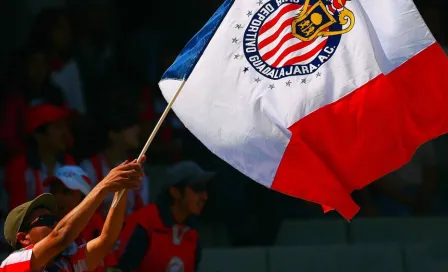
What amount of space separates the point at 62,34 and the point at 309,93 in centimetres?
372

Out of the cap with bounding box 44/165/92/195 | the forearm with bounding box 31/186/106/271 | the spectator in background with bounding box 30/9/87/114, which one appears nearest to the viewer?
the forearm with bounding box 31/186/106/271

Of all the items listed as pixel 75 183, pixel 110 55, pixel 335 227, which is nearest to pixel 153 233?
pixel 75 183

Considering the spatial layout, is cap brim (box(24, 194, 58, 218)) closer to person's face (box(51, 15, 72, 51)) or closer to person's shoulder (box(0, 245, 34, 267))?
→ person's shoulder (box(0, 245, 34, 267))

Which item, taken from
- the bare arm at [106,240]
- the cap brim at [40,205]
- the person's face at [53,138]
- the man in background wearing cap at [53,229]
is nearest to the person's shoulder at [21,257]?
the man in background wearing cap at [53,229]

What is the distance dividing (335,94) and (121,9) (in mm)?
4950

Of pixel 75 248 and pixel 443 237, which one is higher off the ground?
pixel 75 248

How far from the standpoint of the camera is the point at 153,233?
7.42m

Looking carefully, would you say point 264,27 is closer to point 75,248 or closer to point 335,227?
point 75,248

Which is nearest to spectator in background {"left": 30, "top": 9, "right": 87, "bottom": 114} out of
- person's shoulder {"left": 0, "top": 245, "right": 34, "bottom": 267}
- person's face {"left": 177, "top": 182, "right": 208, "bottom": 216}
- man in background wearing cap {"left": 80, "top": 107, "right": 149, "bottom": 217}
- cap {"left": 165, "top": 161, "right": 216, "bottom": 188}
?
man in background wearing cap {"left": 80, "top": 107, "right": 149, "bottom": 217}

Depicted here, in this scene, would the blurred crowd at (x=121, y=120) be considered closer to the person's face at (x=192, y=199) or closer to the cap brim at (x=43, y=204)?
the person's face at (x=192, y=199)

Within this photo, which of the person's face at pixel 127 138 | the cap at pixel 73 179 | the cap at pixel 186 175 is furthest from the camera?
the person's face at pixel 127 138

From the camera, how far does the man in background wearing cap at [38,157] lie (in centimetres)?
864

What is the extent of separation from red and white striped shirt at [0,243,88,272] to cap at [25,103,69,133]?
2.82 m

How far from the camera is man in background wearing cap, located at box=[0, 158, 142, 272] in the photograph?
18.2 ft
